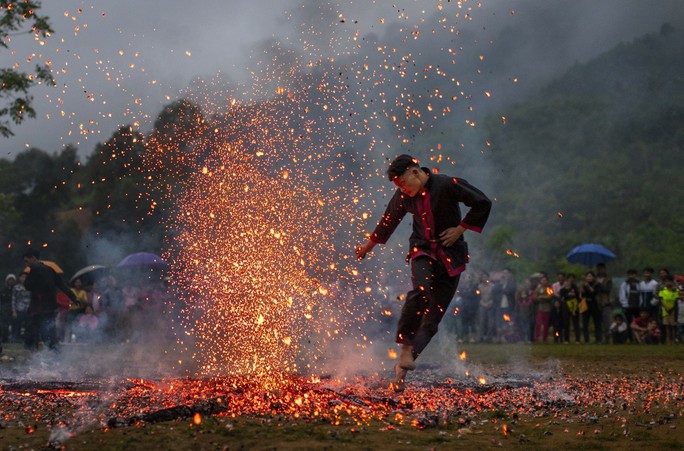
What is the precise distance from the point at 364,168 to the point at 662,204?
113 feet

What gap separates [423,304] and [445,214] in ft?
2.92

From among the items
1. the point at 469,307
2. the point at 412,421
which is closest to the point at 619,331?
the point at 469,307

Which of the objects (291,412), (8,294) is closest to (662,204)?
(8,294)

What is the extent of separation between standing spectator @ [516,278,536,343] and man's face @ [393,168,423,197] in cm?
1471

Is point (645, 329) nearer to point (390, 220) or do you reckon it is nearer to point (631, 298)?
point (631, 298)

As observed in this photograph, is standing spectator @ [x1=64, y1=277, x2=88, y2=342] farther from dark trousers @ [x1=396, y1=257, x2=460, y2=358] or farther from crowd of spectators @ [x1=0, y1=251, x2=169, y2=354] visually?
dark trousers @ [x1=396, y1=257, x2=460, y2=358]

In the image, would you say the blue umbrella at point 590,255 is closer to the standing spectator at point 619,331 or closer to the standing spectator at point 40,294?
the standing spectator at point 619,331

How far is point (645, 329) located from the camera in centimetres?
2012

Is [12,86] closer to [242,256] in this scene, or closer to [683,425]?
[242,256]

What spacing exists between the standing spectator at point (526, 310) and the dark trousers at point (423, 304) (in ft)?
47.1

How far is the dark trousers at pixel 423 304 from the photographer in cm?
799

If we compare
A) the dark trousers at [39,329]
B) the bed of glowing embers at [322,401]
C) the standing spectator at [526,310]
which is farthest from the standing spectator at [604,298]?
the dark trousers at [39,329]

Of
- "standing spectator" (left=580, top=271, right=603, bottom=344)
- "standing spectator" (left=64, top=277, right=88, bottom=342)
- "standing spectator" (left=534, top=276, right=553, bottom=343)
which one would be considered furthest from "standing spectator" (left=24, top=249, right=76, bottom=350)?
"standing spectator" (left=580, top=271, right=603, bottom=344)

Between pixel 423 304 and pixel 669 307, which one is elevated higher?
pixel 669 307
